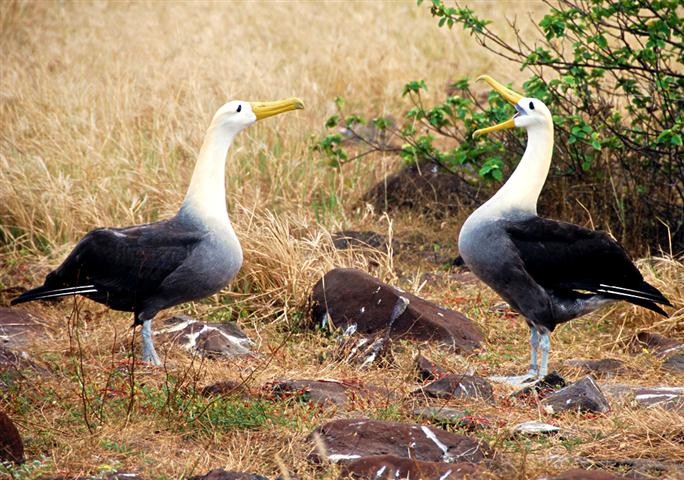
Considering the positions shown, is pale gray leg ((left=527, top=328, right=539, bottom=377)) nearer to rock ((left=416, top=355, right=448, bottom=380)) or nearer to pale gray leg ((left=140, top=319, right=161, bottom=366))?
rock ((left=416, top=355, right=448, bottom=380))

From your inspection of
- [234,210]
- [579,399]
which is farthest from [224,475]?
[234,210]

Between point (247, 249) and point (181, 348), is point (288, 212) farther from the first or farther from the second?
point (181, 348)

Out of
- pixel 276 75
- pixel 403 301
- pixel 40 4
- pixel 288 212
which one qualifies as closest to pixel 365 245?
pixel 288 212

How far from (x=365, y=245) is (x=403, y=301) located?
5.21 feet

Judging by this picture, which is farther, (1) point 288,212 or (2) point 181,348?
(1) point 288,212

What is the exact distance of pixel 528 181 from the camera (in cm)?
491

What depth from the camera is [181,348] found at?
16.6 ft

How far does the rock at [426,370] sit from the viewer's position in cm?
466

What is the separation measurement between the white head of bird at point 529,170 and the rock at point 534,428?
1183 mm

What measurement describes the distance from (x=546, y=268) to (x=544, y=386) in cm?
54

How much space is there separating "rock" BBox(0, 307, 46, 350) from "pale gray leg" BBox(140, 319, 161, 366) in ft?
1.95

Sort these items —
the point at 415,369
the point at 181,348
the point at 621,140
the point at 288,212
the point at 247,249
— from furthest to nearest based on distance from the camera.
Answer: the point at 288,212 < the point at 621,140 < the point at 247,249 < the point at 181,348 < the point at 415,369

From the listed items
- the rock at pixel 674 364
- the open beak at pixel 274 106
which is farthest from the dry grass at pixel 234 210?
the open beak at pixel 274 106

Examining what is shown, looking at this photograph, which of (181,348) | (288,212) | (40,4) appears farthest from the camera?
(40,4)
